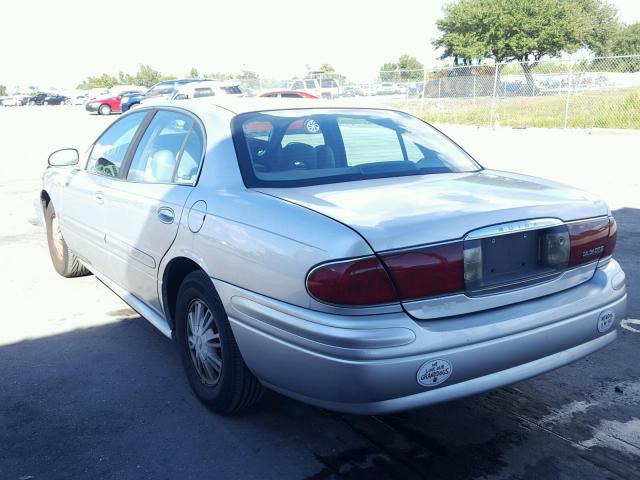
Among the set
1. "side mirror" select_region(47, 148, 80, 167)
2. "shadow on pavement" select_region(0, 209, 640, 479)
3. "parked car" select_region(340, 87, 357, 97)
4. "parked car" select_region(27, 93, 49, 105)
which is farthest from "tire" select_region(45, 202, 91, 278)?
"parked car" select_region(27, 93, 49, 105)

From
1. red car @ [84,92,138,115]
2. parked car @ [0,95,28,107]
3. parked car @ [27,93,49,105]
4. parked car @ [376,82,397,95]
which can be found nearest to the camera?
parked car @ [376,82,397,95]

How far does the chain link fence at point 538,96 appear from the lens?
826 inches

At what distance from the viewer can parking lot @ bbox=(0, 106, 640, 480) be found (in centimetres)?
289

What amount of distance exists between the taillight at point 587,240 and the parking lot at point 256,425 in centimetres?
88

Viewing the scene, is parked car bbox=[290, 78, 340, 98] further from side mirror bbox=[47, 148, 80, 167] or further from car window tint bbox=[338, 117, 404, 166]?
car window tint bbox=[338, 117, 404, 166]

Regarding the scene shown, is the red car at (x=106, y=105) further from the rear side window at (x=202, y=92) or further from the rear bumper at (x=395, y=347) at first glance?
the rear bumper at (x=395, y=347)

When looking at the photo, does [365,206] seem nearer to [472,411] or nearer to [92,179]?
[472,411]

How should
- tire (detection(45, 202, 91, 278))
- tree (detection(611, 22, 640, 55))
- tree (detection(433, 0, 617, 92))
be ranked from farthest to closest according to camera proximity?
tree (detection(611, 22, 640, 55)) < tree (detection(433, 0, 617, 92)) < tire (detection(45, 202, 91, 278))

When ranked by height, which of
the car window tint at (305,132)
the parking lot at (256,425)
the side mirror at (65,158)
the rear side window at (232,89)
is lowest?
the parking lot at (256,425)

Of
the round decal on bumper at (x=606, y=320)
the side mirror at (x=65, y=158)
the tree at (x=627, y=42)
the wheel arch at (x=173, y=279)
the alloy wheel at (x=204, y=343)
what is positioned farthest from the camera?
the tree at (x=627, y=42)

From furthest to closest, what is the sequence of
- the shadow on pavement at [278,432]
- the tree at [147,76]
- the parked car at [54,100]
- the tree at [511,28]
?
the tree at [147,76] → the parked car at [54,100] → the tree at [511,28] → the shadow on pavement at [278,432]

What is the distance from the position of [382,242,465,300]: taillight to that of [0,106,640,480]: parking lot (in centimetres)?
88

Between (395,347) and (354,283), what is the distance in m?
0.29

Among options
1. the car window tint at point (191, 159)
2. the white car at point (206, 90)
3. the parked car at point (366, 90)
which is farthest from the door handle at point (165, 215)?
the parked car at point (366, 90)
